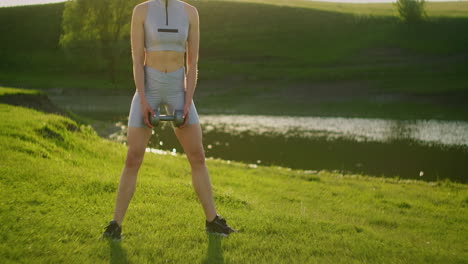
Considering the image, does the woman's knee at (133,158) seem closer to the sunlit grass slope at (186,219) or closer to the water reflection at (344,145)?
the sunlit grass slope at (186,219)

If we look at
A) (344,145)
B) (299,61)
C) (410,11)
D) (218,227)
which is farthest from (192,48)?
(410,11)

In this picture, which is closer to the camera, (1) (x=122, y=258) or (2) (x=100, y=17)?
(1) (x=122, y=258)

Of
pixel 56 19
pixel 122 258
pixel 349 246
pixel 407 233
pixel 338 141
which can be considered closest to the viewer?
pixel 122 258

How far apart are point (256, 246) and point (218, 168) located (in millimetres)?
8865

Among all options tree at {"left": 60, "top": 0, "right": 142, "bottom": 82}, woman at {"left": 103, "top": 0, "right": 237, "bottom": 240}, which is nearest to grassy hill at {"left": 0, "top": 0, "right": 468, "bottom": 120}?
tree at {"left": 60, "top": 0, "right": 142, "bottom": 82}

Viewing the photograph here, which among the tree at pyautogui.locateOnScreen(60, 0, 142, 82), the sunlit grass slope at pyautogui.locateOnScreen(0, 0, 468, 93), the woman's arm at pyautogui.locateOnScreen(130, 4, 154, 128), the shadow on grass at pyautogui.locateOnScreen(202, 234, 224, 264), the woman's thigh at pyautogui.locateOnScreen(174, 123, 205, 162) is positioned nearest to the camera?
the shadow on grass at pyautogui.locateOnScreen(202, 234, 224, 264)

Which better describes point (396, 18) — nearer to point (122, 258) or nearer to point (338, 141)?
Answer: point (338, 141)

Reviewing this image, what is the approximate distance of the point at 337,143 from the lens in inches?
914

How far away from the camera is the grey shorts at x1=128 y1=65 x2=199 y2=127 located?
5.39 metres

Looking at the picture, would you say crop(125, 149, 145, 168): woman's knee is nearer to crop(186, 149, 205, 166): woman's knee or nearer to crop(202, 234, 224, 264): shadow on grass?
crop(186, 149, 205, 166): woman's knee

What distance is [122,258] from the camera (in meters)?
4.95

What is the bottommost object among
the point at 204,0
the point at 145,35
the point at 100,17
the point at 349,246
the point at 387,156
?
the point at 387,156

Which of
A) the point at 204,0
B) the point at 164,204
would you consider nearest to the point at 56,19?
the point at 204,0

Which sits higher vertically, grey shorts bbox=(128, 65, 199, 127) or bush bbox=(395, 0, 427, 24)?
bush bbox=(395, 0, 427, 24)
